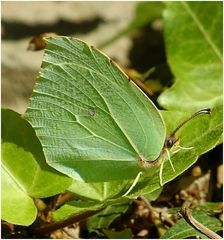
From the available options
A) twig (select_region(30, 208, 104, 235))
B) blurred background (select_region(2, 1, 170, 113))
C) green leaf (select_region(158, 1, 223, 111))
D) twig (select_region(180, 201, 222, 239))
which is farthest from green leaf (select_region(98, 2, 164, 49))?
twig (select_region(180, 201, 222, 239))

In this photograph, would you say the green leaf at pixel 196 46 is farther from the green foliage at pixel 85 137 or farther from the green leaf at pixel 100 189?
the green leaf at pixel 100 189

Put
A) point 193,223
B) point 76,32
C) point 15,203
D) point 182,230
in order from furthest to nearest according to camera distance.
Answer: point 76,32 → point 15,203 → point 182,230 → point 193,223

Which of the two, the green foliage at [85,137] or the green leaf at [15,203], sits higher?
the green foliage at [85,137]

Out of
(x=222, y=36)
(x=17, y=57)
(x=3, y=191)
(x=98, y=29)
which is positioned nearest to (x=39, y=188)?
(x=3, y=191)

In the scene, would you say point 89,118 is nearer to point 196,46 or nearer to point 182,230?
point 182,230

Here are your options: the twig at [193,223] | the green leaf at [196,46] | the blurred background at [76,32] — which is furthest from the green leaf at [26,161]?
the blurred background at [76,32]

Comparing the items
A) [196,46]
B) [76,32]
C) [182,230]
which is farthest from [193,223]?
[76,32]

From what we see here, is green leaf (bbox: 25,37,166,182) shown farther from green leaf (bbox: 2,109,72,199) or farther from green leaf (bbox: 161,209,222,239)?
green leaf (bbox: 161,209,222,239)
